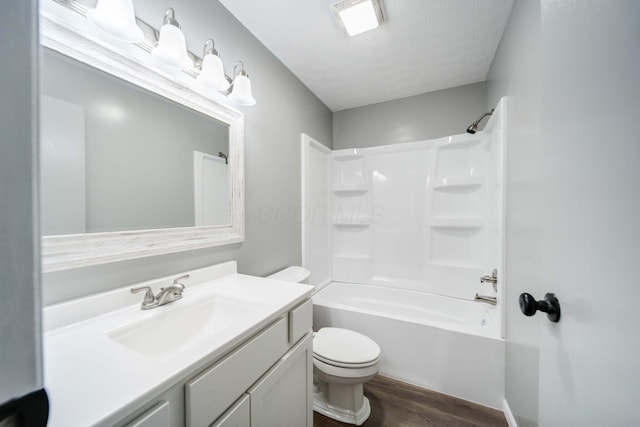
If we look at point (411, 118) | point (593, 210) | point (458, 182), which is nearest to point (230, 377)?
point (593, 210)

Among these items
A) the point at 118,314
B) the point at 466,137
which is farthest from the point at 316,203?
the point at 118,314

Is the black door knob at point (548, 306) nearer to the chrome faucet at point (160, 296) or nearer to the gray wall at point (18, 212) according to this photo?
the gray wall at point (18, 212)

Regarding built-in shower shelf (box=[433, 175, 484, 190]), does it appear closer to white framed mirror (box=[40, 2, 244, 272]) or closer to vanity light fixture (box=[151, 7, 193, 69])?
white framed mirror (box=[40, 2, 244, 272])

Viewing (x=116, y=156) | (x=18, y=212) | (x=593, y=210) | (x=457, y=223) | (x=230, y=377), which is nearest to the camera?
(x=18, y=212)

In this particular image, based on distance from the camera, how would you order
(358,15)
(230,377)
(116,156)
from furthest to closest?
(358,15) → (116,156) → (230,377)

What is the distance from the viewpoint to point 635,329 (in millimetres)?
370

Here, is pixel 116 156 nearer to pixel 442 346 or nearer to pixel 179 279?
pixel 179 279

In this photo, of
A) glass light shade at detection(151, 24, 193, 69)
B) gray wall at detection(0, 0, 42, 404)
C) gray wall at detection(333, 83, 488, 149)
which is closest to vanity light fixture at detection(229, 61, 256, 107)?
glass light shade at detection(151, 24, 193, 69)

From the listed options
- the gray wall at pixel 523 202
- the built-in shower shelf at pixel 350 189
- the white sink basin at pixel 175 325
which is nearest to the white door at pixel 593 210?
the gray wall at pixel 523 202

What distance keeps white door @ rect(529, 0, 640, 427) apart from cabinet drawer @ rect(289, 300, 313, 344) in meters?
0.82

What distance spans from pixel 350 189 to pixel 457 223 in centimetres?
113

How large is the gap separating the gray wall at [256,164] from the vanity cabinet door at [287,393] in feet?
2.09

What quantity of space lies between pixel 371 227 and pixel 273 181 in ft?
4.45

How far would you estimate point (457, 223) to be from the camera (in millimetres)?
2156
